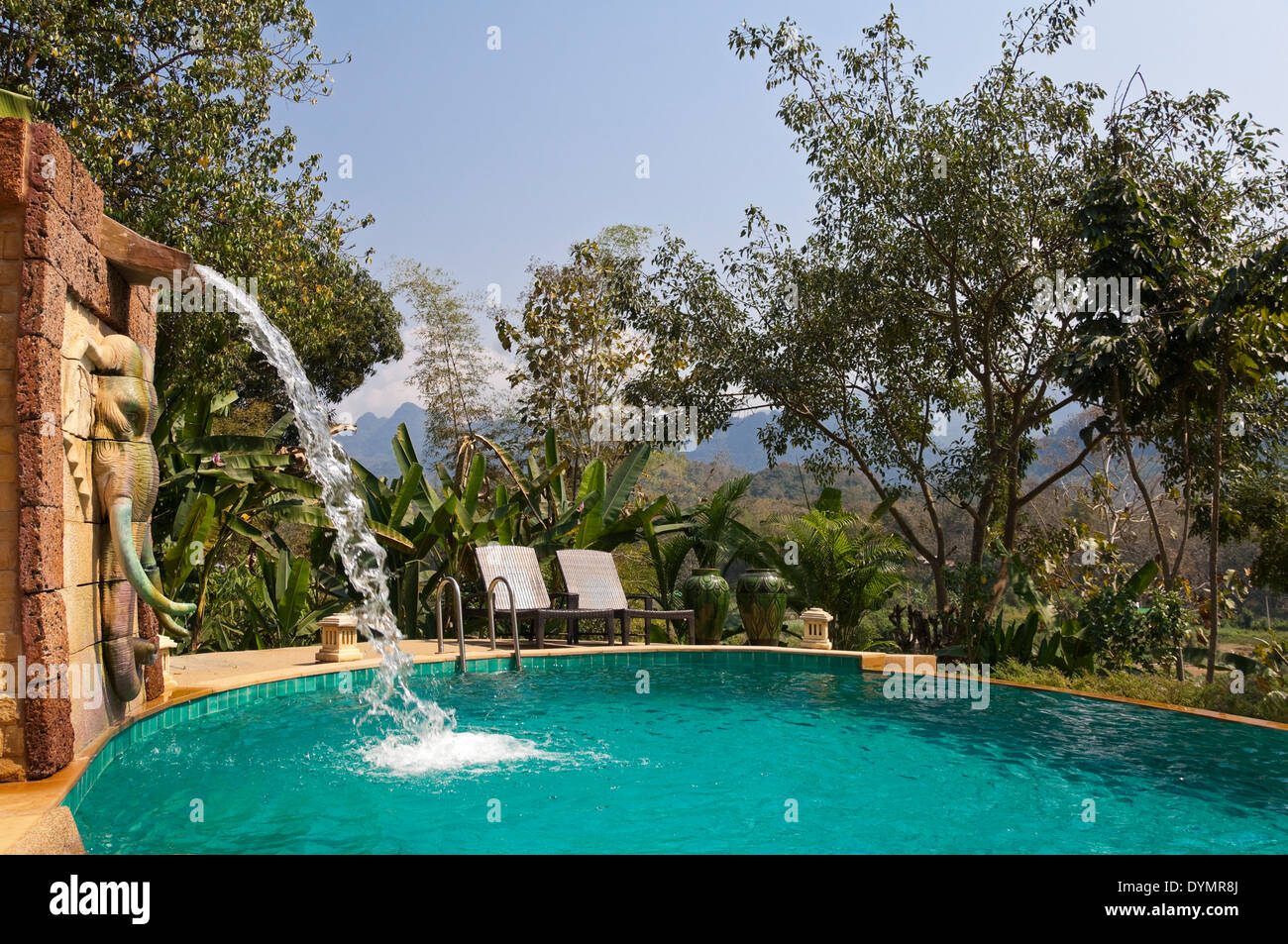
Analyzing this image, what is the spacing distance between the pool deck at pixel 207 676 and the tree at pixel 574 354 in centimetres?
748

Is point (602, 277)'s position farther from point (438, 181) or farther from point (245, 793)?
point (245, 793)

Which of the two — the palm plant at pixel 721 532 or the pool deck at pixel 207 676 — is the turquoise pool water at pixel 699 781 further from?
the palm plant at pixel 721 532

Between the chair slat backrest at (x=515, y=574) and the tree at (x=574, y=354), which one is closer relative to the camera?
the chair slat backrest at (x=515, y=574)

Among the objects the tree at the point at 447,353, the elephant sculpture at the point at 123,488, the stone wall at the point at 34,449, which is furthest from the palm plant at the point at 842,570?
the tree at the point at 447,353

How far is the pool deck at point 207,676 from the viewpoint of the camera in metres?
3.11

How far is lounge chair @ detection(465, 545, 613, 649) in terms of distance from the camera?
9023 mm

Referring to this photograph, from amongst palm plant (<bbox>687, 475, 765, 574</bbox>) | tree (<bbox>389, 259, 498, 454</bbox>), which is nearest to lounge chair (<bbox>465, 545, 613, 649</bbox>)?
palm plant (<bbox>687, 475, 765, 574</bbox>)

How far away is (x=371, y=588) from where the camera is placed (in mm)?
9859

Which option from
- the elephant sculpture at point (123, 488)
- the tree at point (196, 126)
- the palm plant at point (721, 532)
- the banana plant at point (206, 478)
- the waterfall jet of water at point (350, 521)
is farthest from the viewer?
the palm plant at point (721, 532)

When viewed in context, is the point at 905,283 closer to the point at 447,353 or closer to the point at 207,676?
the point at 207,676

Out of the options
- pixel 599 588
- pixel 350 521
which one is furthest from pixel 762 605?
pixel 350 521

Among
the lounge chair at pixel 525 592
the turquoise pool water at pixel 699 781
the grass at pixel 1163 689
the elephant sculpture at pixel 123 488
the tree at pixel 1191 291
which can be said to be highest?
the tree at pixel 1191 291

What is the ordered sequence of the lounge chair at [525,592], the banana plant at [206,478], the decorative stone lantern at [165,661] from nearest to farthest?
the decorative stone lantern at [165,661] → the banana plant at [206,478] → the lounge chair at [525,592]

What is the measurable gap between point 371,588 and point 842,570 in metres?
5.67
